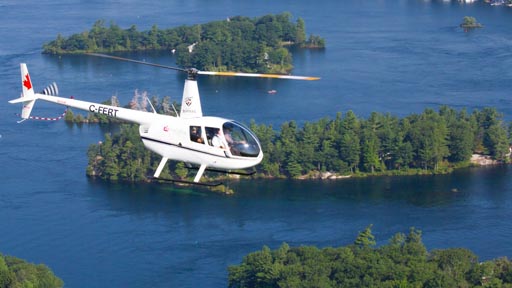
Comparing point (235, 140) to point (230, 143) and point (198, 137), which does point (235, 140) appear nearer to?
point (230, 143)

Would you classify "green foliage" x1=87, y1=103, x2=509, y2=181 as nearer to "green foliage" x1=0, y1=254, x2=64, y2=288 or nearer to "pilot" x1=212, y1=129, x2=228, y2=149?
"green foliage" x1=0, y1=254, x2=64, y2=288

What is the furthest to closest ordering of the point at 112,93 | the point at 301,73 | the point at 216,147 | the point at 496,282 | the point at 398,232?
the point at 301,73
the point at 112,93
the point at 398,232
the point at 496,282
the point at 216,147

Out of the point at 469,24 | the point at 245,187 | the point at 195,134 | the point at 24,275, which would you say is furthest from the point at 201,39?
the point at 195,134

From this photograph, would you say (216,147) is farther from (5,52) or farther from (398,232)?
(5,52)

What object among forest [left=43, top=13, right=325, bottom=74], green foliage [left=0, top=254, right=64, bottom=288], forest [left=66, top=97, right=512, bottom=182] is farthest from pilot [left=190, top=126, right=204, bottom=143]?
forest [left=43, top=13, right=325, bottom=74]

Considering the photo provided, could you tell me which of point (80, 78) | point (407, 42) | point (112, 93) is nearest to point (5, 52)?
point (80, 78)

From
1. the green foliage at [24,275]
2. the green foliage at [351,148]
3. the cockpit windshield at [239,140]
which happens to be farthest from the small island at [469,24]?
the cockpit windshield at [239,140]
